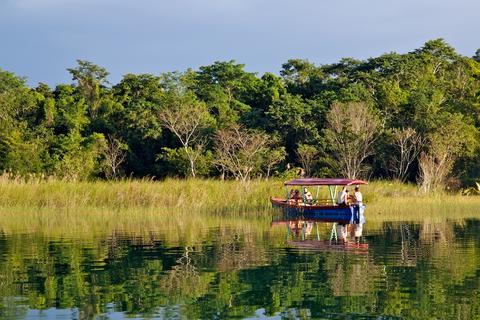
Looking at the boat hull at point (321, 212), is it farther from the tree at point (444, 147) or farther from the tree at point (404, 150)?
the tree at point (404, 150)

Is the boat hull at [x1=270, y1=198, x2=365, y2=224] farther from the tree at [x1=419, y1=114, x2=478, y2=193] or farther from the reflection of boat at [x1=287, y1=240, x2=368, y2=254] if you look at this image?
the tree at [x1=419, y1=114, x2=478, y2=193]

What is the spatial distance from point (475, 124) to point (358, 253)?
30.7 m

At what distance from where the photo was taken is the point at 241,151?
4019 centimetres

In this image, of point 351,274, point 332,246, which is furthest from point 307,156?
point 351,274

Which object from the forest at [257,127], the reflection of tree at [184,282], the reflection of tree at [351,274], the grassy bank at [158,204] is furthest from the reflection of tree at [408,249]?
the forest at [257,127]

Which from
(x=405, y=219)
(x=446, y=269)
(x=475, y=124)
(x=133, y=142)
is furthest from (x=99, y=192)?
(x=475, y=124)

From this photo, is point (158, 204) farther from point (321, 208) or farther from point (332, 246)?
point (332, 246)

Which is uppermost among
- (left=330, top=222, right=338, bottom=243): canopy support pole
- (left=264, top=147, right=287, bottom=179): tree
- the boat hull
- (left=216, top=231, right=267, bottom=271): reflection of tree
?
(left=264, top=147, right=287, bottom=179): tree

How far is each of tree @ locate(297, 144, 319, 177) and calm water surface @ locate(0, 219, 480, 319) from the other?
21166 millimetres

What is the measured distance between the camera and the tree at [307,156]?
40844 mm

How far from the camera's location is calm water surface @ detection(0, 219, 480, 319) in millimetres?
9906

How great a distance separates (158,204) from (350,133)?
14201 mm

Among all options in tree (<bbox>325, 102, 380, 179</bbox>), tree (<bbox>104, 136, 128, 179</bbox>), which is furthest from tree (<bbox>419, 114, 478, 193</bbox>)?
tree (<bbox>104, 136, 128, 179</bbox>)

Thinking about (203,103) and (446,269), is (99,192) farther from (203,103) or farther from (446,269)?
(446,269)
